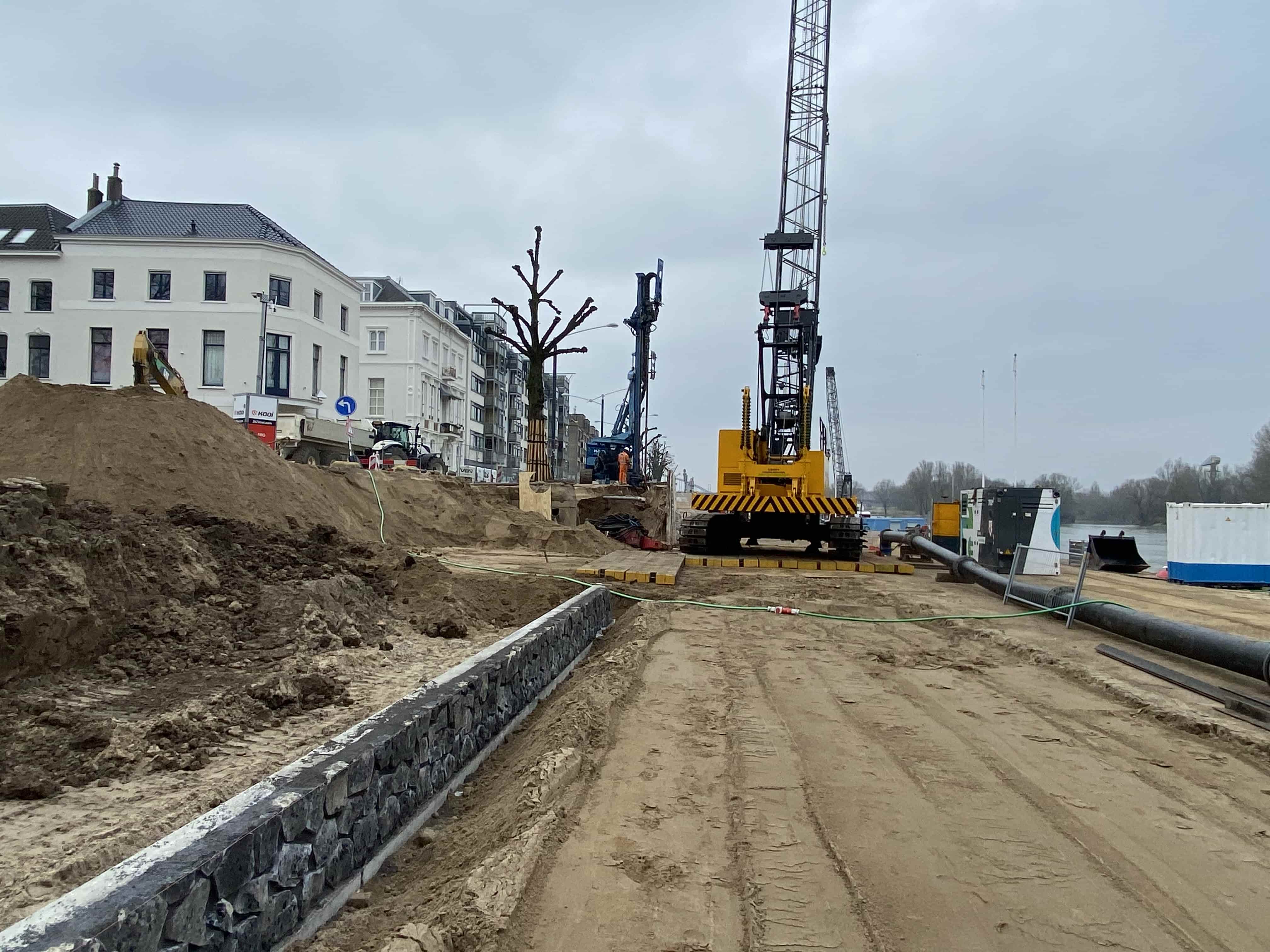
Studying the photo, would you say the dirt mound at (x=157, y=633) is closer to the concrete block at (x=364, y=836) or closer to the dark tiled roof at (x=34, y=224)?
the concrete block at (x=364, y=836)

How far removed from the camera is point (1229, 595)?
47.5ft

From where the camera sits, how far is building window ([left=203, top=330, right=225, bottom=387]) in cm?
3859

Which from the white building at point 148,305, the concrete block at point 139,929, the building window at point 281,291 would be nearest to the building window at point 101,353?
the white building at point 148,305

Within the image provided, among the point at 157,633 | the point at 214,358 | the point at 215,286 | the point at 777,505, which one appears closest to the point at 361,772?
the point at 157,633

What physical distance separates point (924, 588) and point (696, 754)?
1007 centimetres

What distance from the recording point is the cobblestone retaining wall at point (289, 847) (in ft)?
7.23

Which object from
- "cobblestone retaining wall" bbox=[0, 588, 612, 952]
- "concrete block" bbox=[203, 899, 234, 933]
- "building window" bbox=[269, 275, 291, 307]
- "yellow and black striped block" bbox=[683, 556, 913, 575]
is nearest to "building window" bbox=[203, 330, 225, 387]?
"building window" bbox=[269, 275, 291, 307]

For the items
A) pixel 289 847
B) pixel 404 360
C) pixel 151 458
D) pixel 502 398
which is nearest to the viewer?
pixel 289 847

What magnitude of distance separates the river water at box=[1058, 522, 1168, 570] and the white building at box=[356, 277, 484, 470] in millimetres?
39291

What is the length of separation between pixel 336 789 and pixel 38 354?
146ft

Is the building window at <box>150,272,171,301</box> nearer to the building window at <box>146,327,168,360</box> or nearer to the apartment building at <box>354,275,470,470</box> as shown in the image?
the building window at <box>146,327,168,360</box>

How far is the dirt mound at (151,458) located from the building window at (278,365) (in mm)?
27028

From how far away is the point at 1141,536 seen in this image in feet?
97.5

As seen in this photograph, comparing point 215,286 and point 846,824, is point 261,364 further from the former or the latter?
point 846,824
